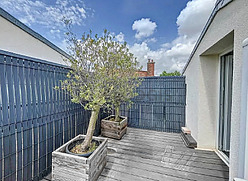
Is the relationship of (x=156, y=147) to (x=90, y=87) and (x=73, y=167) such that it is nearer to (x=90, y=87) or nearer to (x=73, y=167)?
(x=73, y=167)

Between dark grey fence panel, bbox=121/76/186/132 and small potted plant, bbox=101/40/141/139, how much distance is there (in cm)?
86

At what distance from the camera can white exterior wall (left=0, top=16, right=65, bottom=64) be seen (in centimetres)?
267

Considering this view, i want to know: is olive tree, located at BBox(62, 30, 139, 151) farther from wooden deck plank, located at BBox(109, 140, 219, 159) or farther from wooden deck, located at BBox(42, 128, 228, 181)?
wooden deck plank, located at BBox(109, 140, 219, 159)

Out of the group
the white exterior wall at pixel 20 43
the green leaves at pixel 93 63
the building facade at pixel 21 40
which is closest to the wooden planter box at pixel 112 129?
the green leaves at pixel 93 63

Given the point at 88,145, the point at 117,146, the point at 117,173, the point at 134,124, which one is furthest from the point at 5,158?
the point at 134,124

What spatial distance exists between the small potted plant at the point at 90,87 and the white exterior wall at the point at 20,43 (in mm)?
2114

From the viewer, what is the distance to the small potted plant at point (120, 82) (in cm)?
201

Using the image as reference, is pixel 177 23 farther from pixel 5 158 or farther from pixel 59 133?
pixel 5 158

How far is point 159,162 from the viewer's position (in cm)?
214

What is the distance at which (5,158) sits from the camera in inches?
51.9

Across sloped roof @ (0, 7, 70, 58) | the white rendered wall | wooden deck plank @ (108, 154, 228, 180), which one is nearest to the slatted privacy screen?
wooden deck plank @ (108, 154, 228, 180)

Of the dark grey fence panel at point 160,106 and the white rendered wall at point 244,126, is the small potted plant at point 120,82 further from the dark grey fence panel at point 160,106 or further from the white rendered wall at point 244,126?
the white rendered wall at point 244,126

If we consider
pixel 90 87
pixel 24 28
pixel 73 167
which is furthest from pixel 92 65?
pixel 24 28

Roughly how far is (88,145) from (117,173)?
2.08 ft
